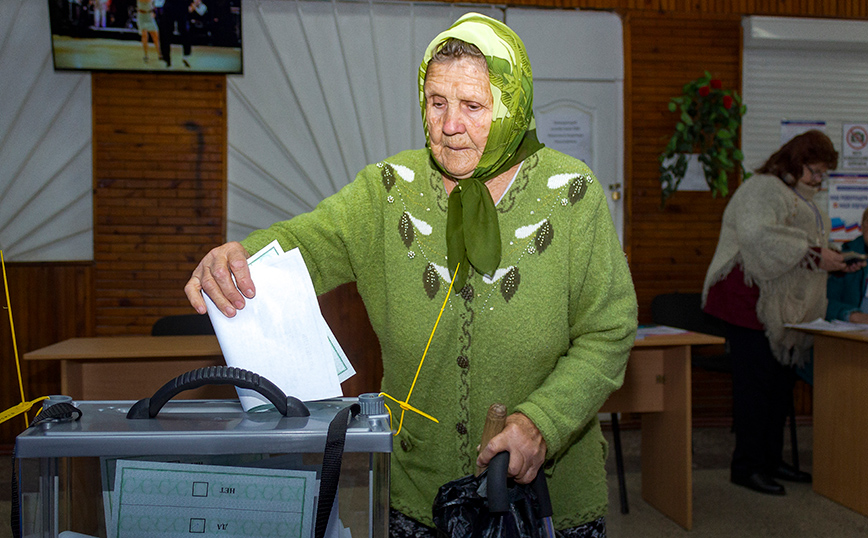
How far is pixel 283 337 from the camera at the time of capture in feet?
2.72

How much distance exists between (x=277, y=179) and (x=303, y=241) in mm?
3287

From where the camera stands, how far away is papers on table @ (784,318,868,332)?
127 inches

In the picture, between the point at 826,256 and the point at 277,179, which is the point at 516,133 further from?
the point at 277,179

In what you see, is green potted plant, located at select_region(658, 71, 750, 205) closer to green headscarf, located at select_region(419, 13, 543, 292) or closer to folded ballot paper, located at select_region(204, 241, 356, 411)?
green headscarf, located at select_region(419, 13, 543, 292)

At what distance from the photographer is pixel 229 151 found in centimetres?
423

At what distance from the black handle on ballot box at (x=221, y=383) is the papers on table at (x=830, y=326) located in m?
3.17

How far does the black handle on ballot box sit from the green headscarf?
16.3 inches

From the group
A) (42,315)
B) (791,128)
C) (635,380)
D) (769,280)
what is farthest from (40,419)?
(791,128)

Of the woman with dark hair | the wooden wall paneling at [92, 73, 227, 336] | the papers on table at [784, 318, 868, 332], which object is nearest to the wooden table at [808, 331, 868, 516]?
the papers on table at [784, 318, 868, 332]

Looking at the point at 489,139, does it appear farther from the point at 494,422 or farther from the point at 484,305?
the point at 494,422

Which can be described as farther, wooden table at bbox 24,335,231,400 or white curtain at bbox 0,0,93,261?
white curtain at bbox 0,0,93,261

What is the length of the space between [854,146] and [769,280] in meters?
2.26

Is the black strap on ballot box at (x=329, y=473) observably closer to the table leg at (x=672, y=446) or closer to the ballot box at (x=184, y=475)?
the ballot box at (x=184, y=475)

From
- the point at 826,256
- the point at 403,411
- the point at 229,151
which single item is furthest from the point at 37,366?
the point at 826,256
